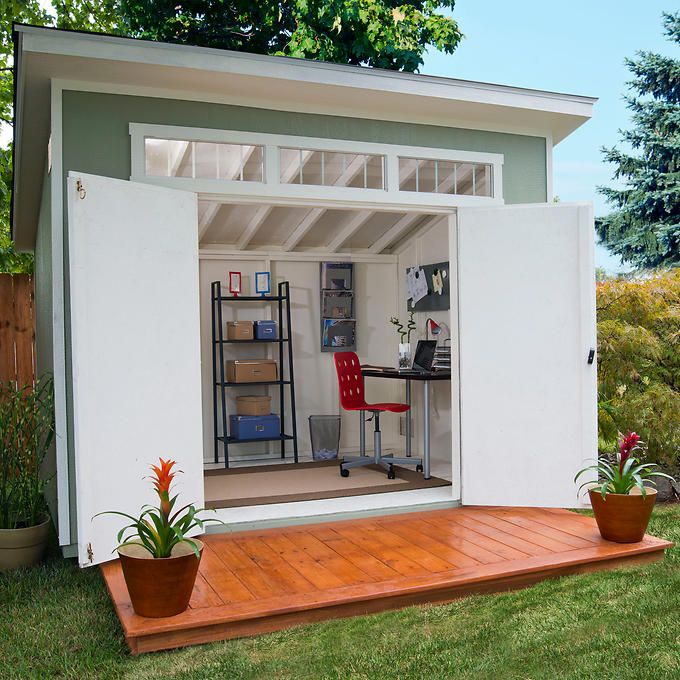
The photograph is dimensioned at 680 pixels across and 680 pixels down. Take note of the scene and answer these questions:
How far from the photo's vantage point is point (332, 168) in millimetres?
4949

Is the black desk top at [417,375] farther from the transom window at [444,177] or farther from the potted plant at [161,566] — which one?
the potted plant at [161,566]

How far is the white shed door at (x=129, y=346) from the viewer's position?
157 inches

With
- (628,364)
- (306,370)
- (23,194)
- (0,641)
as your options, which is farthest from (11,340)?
(628,364)

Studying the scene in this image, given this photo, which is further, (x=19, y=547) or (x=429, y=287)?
(x=429, y=287)

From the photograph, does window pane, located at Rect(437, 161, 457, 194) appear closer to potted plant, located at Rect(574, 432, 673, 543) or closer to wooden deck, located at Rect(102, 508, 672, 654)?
potted plant, located at Rect(574, 432, 673, 543)

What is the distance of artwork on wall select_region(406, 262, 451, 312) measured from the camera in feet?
22.8

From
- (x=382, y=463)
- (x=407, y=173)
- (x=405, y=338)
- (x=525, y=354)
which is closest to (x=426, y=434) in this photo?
(x=382, y=463)

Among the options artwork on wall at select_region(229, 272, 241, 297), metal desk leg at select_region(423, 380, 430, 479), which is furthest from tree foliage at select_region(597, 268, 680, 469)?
artwork on wall at select_region(229, 272, 241, 297)

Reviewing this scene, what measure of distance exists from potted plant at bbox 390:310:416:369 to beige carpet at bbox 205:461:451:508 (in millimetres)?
960

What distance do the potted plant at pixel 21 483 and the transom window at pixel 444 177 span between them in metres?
2.62

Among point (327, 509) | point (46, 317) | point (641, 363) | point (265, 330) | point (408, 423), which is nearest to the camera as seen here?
point (327, 509)

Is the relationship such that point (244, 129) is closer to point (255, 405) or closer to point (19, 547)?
point (19, 547)

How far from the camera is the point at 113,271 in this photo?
13.6 feet

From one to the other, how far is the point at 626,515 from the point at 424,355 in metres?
2.97
